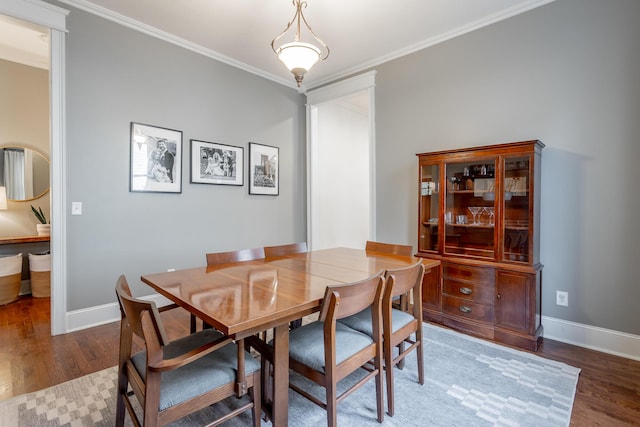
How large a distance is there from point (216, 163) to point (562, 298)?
3657 millimetres

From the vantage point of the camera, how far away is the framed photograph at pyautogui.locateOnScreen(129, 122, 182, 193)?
10.1ft

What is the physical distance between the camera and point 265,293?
1430 millimetres

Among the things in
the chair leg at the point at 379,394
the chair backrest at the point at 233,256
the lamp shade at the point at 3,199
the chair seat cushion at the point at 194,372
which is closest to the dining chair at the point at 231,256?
the chair backrest at the point at 233,256

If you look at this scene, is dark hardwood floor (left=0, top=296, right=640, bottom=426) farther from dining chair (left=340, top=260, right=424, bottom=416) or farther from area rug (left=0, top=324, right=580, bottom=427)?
dining chair (left=340, top=260, right=424, bottom=416)

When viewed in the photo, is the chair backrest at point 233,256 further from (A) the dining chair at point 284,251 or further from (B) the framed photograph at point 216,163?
(B) the framed photograph at point 216,163

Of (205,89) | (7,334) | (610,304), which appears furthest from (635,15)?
(7,334)

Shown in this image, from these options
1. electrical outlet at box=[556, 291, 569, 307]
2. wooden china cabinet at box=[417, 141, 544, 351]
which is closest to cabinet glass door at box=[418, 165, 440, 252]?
wooden china cabinet at box=[417, 141, 544, 351]

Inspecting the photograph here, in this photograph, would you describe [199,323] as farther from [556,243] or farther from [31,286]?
[556,243]

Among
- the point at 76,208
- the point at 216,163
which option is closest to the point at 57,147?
the point at 76,208

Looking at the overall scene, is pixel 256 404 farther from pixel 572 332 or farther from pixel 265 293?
pixel 572 332

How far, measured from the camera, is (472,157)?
273cm

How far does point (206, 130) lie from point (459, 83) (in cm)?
278

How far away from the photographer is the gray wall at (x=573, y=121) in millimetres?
2332

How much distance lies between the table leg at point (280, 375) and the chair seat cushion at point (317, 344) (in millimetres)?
140
